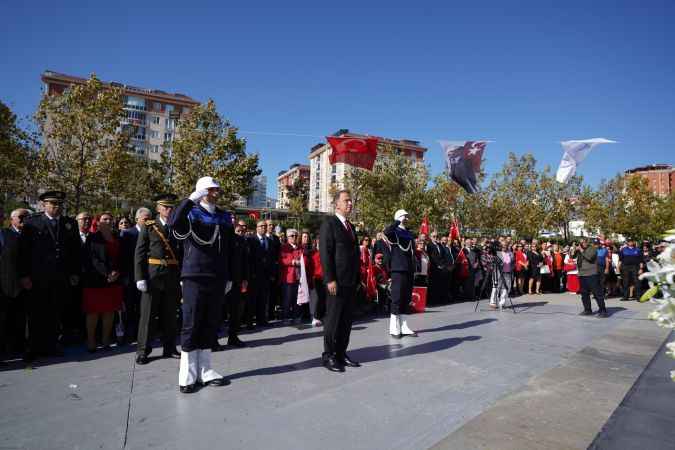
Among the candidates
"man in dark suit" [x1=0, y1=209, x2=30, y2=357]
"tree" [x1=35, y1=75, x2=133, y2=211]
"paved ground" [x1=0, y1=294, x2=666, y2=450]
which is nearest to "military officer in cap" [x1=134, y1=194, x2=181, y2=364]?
"paved ground" [x1=0, y1=294, x2=666, y2=450]

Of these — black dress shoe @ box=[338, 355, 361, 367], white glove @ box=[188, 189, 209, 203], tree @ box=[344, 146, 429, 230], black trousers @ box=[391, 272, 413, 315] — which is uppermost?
tree @ box=[344, 146, 429, 230]

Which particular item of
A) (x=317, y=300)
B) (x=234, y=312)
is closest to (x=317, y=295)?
(x=317, y=300)

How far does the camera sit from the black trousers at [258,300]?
25.9ft

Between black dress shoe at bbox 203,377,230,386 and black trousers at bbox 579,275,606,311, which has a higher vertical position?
black trousers at bbox 579,275,606,311

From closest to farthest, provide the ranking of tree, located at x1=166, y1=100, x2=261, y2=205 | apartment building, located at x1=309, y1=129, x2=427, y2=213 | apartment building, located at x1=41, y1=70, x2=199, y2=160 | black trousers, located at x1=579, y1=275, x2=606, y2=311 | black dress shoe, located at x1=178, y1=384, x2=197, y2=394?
black dress shoe, located at x1=178, y1=384, x2=197, y2=394 → black trousers, located at x1=579, y1=275, x2=606, y2=311 → tree, located at x1=166, y1=100, x2=261, y2=205 → apartment building, located at x1=41, y1=70, x2=199, y2=160 → apartment building, located at x1=309, y1=129, x2=427, y2=213

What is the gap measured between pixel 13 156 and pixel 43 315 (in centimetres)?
2093

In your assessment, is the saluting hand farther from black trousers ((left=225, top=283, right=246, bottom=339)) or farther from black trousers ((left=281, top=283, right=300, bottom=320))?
black trousers ((left=281, top=283, right=300, bottom=320))

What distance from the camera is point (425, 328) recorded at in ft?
26.2

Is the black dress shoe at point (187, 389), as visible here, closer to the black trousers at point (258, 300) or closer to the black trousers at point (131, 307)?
the black trousers at point (131, 307)

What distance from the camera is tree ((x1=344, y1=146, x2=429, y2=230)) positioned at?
35062 mm

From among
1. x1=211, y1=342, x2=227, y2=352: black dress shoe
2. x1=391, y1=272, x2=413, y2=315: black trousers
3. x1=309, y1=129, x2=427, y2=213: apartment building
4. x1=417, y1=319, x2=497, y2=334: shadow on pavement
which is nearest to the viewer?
x1=211, y1=342, x2=227, y2=352: black dress shoe

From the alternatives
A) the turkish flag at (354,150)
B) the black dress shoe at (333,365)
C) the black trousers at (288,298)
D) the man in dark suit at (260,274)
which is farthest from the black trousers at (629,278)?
the black dress shoe at (333,365)

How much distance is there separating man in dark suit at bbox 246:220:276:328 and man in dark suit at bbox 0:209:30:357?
11.1 feet

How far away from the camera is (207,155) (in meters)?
Result: 27.7
